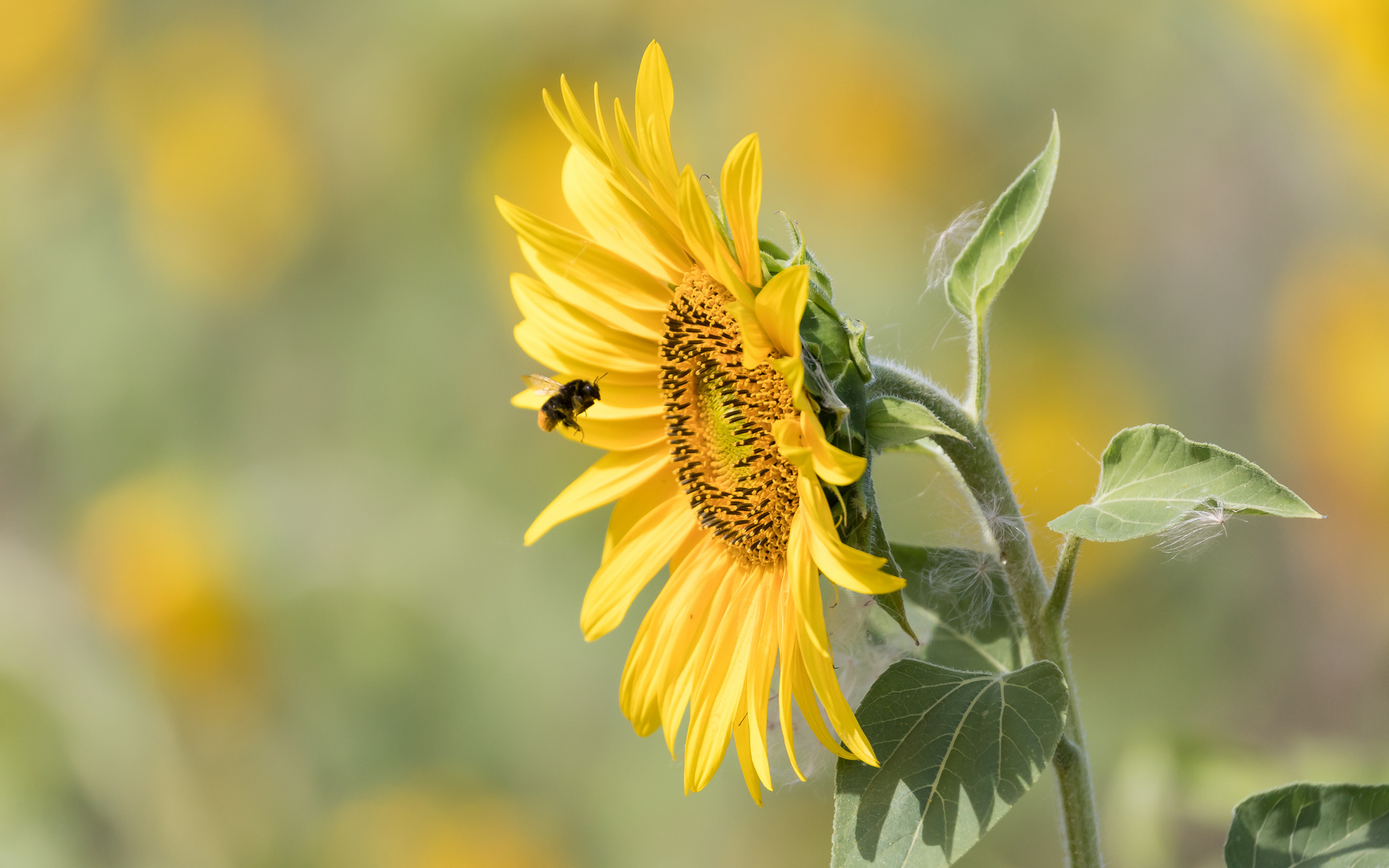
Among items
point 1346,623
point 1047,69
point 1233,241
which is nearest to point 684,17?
point 1047,69

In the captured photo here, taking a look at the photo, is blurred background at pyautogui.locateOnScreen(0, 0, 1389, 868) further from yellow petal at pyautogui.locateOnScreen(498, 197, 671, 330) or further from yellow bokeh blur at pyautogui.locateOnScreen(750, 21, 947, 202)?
yellow petal at pyautogui.locateOnScreen(498, 197, 671, 330)

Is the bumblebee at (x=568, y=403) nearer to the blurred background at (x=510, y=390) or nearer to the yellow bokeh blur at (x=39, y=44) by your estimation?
the blurred background at (x=510, y=390)

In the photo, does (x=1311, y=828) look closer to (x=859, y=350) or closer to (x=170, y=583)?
(x=859, y=350)

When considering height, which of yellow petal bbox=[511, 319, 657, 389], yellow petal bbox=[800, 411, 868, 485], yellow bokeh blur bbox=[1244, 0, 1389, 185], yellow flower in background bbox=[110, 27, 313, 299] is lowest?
yellow petal bbox=[800, 411, 868, 485]

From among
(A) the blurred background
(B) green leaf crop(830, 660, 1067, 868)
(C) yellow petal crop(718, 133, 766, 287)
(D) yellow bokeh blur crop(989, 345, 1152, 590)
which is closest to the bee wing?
(C) yellow petal crop(718, 133, 766, 287)

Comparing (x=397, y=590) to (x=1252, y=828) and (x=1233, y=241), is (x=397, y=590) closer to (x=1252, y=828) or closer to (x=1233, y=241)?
(x=1252, y=828)

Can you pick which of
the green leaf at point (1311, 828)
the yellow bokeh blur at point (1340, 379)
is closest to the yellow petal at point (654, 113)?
the green leaf at point (1311, 828)
